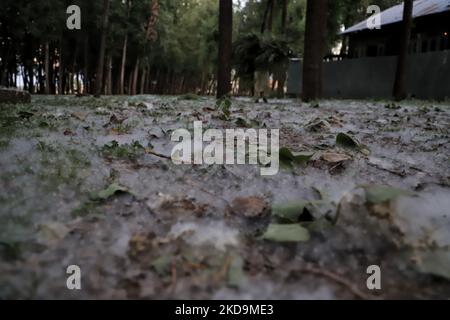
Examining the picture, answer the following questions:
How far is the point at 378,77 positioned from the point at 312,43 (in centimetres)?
846

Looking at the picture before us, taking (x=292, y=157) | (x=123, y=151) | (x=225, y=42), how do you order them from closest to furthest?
1. (x=292, y=157)
2. (x=123, y=151)
3. (x=225, y=42)

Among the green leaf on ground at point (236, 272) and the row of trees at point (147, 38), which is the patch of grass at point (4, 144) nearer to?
the green leaf on ground at point (236, 272)

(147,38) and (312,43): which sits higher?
(147,38)

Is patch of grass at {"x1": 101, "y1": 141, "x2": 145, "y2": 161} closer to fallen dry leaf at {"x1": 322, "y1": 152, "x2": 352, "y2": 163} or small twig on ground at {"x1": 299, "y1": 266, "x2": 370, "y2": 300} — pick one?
fallen dry leaf at {"x1": 322, "y1": 152, "x2": 352, "y2": 163}

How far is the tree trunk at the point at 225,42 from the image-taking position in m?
8.65

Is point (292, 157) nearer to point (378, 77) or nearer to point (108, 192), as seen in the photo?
point (108, 192)

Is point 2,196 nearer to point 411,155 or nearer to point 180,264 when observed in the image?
point 180,264

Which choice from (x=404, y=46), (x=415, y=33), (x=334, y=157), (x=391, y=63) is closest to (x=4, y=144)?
(x=334, y=157)

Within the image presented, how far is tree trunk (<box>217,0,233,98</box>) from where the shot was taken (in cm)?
865

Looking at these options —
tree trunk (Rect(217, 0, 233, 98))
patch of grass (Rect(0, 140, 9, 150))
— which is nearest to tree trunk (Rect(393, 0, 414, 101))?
tree trunk (Rect(217, 0, 233, 98))

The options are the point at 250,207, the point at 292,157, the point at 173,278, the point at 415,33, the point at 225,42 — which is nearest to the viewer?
the point at 173,278

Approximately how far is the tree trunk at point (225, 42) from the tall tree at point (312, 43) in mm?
1738

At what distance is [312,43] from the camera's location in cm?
830
